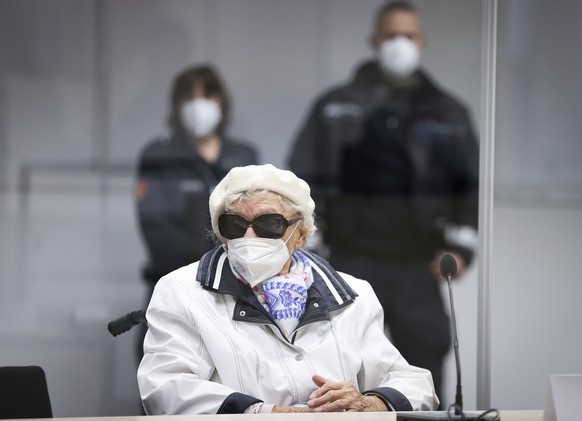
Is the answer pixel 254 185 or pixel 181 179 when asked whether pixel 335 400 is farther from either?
pixel 181 179

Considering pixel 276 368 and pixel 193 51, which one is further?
pixel 193 51

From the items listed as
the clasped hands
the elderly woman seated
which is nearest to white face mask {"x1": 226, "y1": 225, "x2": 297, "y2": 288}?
the elderly woman seated

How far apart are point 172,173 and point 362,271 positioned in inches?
36.8

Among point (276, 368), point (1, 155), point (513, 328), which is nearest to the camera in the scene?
point (276, 368)

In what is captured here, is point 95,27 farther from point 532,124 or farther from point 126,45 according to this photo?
point 532,124

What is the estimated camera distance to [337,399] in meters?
2.86

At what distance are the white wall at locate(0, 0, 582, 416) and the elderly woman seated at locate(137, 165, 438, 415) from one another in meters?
1.35

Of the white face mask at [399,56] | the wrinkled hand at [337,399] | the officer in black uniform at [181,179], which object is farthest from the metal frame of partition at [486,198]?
the wrinkled hand at [337,399]

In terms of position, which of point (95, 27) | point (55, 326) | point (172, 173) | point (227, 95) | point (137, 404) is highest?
point (95, 27)

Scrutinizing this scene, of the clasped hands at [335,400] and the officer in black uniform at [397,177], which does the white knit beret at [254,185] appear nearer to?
the clasped hands at [335,400]

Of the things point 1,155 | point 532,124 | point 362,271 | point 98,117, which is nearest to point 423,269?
point 362,271

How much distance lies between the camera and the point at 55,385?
4391 millimetres

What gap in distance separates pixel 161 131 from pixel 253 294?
1.60 metres

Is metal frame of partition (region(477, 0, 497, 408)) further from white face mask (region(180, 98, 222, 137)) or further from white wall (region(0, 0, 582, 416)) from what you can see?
white face mask (region(180, 98, 222, 137))
